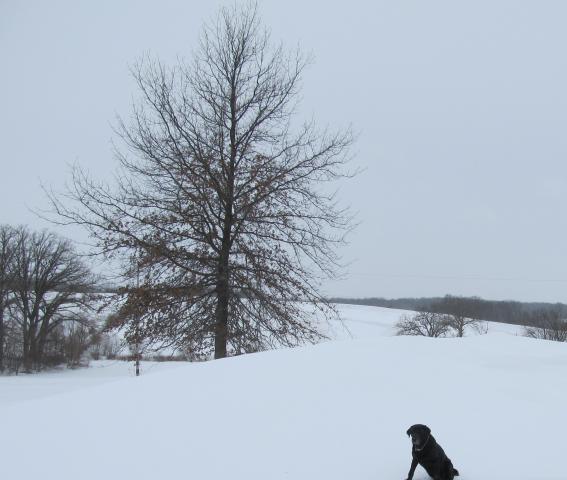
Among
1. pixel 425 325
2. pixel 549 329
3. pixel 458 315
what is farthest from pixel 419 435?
pixel 458 315

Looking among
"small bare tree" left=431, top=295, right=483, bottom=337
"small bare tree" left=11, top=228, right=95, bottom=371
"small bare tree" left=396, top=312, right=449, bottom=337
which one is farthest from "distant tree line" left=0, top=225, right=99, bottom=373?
"small bare tree" left=431, top=295, right=483, bottom=337

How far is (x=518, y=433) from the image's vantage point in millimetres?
3639

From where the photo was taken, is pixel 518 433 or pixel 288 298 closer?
pixel 518 433

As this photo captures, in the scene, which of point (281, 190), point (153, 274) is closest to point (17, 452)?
point (153, 274)

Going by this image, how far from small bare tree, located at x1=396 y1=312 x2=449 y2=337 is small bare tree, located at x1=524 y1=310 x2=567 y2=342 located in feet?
34.2

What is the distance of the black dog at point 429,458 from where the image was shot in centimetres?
298

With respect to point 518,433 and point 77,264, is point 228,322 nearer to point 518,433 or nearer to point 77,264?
point 518,433

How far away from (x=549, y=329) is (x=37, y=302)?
59137mm

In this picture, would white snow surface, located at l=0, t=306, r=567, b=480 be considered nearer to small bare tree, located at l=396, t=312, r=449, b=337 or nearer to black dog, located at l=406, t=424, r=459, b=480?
black dog, located at l=406, t=424, r=459, b=480

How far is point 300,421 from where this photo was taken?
3.86 m

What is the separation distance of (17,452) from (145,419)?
3.14ft

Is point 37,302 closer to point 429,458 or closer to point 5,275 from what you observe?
point 5,275

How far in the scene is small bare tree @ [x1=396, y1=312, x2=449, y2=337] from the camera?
199ft

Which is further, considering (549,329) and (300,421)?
(549,329)
